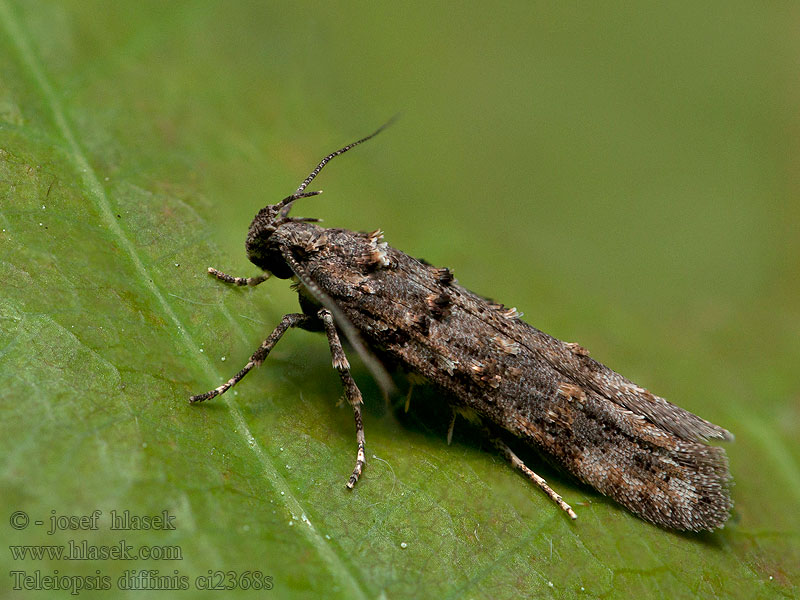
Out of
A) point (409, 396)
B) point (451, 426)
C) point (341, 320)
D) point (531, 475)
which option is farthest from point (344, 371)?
point (531, 475)

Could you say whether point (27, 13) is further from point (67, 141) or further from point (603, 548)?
point (603, 548)

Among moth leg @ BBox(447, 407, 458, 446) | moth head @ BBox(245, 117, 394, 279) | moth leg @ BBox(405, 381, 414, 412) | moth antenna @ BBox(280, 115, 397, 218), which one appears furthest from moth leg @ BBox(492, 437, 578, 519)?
moth antenna @ BBox(280, 115, 397, 218)

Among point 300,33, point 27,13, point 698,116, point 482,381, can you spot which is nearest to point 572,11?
point 698,116

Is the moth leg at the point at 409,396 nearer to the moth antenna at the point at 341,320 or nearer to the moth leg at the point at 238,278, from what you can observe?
the moth antenna at the point at 341,320

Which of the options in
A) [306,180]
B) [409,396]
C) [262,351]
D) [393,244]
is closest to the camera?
[262,351]

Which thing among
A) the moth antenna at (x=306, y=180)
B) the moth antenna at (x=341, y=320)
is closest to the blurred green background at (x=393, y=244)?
the moth antenna at (x=341, y=320)

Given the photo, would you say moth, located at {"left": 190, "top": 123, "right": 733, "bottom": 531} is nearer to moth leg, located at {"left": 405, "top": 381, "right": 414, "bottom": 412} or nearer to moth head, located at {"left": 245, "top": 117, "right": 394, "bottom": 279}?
moth head, located at {"left": 245, "top": 117, "right": 394, "bottom": 279}

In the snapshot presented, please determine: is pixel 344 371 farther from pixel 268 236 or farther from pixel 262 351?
pixel 268 236
